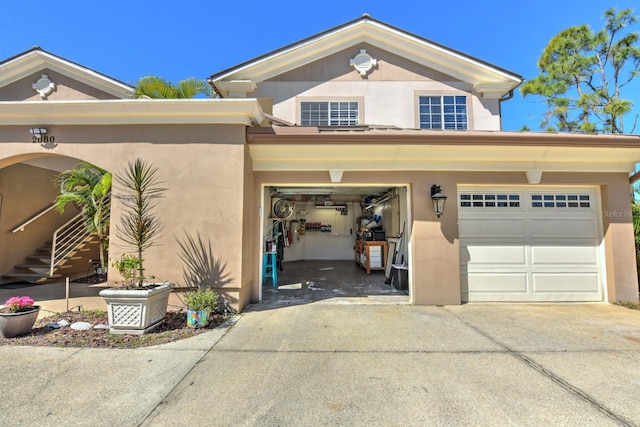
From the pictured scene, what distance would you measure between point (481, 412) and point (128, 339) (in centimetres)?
460

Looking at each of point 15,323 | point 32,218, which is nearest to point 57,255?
point 32,218

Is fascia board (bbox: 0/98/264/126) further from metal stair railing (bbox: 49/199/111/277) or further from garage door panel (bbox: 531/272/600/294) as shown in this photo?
garage door panel (bbox: 531/272/600/294)

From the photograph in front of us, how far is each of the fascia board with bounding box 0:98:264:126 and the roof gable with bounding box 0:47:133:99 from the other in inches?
167

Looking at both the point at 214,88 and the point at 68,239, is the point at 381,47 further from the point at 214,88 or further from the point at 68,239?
the point at 68,239

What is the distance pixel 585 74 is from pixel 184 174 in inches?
719

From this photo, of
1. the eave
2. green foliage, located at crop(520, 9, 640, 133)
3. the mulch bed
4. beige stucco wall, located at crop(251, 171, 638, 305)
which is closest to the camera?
the mulch bed

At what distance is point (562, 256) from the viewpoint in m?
6.47

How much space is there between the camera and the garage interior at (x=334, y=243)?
7.62m

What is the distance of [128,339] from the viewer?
14.0ft

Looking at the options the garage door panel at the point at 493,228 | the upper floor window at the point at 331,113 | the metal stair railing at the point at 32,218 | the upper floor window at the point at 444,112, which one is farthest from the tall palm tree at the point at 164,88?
the garage door panel at the point at 493,228

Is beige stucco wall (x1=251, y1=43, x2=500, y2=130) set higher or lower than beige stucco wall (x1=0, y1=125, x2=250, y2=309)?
higher

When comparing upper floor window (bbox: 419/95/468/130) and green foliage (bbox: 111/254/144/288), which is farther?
upper floor window (bbox: 419/95/468/130)

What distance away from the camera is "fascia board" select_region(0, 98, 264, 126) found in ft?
17.9

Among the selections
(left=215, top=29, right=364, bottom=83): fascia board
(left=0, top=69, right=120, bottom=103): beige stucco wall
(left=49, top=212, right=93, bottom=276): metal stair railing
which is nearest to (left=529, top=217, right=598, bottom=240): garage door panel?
(left=215, top=29, right=364, bottom=83): fascia board
